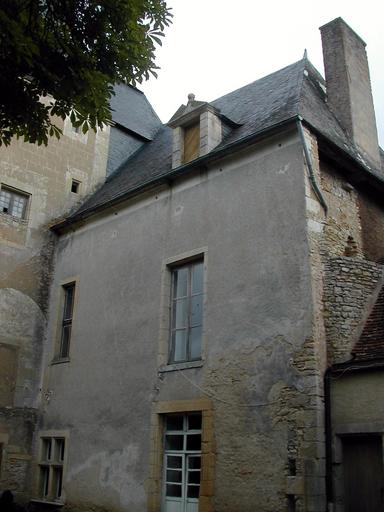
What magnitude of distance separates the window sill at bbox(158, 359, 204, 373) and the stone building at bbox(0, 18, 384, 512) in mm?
37

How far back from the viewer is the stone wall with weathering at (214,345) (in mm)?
7703

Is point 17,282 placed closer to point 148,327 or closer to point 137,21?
point 148,327

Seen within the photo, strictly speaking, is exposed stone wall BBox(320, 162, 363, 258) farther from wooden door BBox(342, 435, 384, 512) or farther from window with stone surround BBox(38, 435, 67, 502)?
window with stone surround BBox(38, 435, 67, 502)

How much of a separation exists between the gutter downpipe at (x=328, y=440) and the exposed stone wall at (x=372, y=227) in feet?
9.57

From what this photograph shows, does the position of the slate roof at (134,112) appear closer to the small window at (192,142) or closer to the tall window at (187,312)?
the small window at (192,142)

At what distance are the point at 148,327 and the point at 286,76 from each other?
6.06m

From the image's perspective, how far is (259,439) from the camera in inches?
310

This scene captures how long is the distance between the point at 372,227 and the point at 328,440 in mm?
4256

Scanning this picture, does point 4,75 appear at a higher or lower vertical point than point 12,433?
higher

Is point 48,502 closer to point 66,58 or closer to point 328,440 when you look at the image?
point 328,440

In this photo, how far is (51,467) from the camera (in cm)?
1148

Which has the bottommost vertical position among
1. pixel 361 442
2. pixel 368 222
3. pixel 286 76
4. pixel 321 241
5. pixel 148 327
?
pixel 361 442

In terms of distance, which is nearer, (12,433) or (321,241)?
(321,241)

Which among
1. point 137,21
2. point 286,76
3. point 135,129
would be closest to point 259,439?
point 137,21
